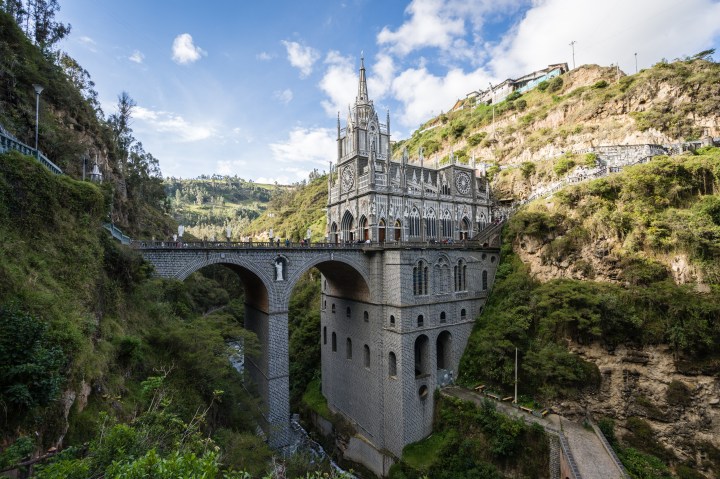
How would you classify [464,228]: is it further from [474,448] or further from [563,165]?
[474,448]

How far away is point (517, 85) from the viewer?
79.0 m

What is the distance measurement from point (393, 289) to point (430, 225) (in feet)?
35.3

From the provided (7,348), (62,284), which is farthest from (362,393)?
(7,348)

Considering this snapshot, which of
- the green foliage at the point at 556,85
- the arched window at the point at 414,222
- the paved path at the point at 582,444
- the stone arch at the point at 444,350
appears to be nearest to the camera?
the paved path at the point at 582,444

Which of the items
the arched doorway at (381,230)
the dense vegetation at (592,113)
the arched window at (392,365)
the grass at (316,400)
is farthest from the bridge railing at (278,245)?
the grass at (316,400)

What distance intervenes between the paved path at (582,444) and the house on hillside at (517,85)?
226 ft

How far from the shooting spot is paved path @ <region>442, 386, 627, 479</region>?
1719 cm

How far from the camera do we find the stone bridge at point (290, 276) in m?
21.0

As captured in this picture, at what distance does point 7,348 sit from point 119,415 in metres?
5.50

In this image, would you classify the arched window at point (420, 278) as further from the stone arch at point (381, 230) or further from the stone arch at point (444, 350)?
the stone arch at point (381, 230)

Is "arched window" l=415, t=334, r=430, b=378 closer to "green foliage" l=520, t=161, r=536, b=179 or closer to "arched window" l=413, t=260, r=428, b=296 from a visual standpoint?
"arched window" l=413, t=260, r=428, b=296

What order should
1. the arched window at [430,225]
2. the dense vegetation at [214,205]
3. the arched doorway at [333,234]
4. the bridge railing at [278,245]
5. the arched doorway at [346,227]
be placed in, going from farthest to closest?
the dense vegetation at [214,205] < the arched doorway at [333,234] < the arched window at [430,225] < the arched doorway at [346,227] < the bridge railing at [278,245]

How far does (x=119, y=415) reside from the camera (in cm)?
1166

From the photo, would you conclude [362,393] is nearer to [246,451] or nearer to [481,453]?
[481,453]
